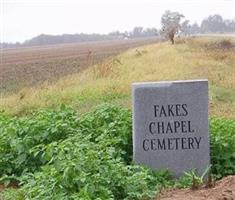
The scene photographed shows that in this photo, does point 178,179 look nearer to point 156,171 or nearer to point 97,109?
point 156,171

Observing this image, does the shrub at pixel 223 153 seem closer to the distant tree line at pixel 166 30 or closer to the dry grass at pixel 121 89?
the dry grass at pixel 121 89

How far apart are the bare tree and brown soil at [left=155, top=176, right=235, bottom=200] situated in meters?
37.3

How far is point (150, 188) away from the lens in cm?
577

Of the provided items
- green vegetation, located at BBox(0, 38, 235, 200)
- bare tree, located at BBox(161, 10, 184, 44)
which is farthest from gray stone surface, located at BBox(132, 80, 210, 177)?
bare tree, located at BBox(161, 10, 184, 44)

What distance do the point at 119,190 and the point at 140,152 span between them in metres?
1.28

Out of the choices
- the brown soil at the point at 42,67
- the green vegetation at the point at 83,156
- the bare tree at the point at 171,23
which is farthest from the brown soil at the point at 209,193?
the bare tree at the point at 171,23

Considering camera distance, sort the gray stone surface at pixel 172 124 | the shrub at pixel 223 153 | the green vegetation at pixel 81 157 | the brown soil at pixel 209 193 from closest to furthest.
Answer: the brown soil at pixel 209 193 < the green vegetation at pixel 81 157 < the gray stone surface at pixel 172 124 < the shrub at pixel 223 153

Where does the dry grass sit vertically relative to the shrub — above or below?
below

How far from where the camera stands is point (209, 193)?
16.0 feet

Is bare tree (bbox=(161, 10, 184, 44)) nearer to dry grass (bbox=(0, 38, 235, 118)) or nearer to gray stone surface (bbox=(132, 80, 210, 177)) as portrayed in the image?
dry grass (bbox=(0, 38, 235, 118))

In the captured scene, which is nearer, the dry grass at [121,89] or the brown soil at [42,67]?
the dry grass at [121,89]

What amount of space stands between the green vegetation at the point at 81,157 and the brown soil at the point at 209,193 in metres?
0.27

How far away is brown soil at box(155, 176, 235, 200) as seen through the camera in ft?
15.5

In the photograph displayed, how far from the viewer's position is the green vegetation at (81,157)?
5.03 meters
